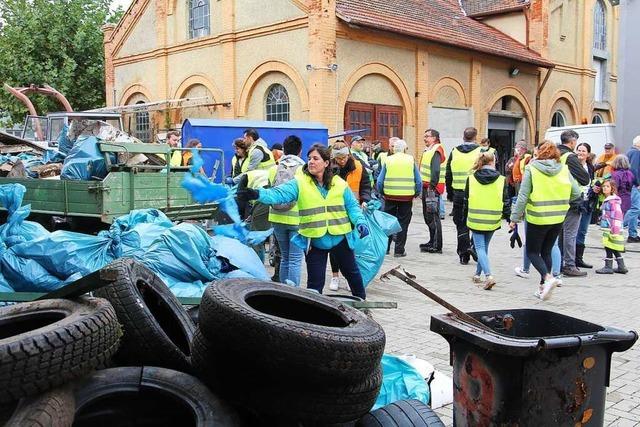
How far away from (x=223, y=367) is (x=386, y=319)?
11.9 ft

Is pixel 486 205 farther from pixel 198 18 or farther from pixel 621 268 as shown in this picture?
pixel 198 18

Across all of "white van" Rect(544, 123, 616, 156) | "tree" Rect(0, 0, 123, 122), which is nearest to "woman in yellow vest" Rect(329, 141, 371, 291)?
"white van" Rect(544, 123, 616, 156)

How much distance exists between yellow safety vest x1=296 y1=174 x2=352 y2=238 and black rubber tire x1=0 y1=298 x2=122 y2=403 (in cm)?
309

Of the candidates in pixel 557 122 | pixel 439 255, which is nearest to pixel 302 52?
pixel 439 255

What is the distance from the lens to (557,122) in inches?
1074

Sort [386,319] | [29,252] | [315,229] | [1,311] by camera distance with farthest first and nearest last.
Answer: [386,319], [315,229], [29,252], [1,311]

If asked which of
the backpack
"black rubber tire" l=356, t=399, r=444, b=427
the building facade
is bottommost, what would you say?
"black rubber tire" l=356, t=399, r=444, b=427

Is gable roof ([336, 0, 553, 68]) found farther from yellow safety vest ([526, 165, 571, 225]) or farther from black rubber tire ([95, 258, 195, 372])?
black rubber tire ([95, 258, 195, 372])

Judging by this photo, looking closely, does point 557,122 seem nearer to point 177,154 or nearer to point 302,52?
point 302,52

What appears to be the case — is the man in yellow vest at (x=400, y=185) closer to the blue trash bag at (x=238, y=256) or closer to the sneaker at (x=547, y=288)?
the sneaker at (x=547, y=288)

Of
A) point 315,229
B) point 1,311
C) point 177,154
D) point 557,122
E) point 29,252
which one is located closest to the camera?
point 1,311

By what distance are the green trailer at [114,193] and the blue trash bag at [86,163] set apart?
0.12 m

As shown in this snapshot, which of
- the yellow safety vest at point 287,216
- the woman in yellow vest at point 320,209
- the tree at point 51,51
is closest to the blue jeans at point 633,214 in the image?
the woman in yellow vest at point 320,209

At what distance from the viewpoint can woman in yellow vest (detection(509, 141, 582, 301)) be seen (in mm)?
7520
